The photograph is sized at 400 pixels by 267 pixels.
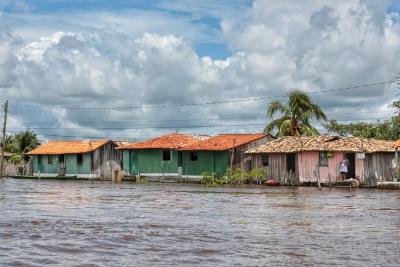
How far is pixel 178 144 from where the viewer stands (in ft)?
171

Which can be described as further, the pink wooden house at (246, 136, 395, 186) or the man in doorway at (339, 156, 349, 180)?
the pink wooden house at (246, 136, 395, 186)

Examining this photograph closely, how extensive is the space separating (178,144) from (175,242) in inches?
1489

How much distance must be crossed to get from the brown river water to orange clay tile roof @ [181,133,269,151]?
2242 cm

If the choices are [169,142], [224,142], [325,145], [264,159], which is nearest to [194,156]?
[224,142]

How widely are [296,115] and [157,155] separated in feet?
38.4

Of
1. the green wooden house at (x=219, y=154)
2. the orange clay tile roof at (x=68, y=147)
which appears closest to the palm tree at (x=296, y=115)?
the green wooden house at (x=219, y=154)

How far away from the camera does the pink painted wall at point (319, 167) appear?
134 ft

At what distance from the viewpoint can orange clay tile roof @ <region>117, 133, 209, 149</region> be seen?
2051 inches

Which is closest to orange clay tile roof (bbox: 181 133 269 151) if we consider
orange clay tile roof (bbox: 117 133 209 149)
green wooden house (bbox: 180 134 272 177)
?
green wooden house (bbox: 180 134 272 177)

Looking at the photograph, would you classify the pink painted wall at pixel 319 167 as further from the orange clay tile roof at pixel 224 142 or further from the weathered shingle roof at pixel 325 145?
the orange clay tile roof at pixel 224 142

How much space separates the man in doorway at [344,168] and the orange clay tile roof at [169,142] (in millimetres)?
14662

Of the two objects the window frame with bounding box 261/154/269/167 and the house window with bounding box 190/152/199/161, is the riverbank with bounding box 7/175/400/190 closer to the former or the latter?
the house window with bounding box 190/152/199/161

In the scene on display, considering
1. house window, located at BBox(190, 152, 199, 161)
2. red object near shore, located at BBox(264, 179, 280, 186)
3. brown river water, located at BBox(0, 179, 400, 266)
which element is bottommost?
brown river water, located at BBox(0, 179, 400, 266)

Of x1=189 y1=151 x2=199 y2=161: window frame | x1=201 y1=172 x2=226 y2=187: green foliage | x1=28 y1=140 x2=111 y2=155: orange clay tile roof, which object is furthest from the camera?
x1=28 y1=140 x2=111 y2=155: orange clay tile roof
